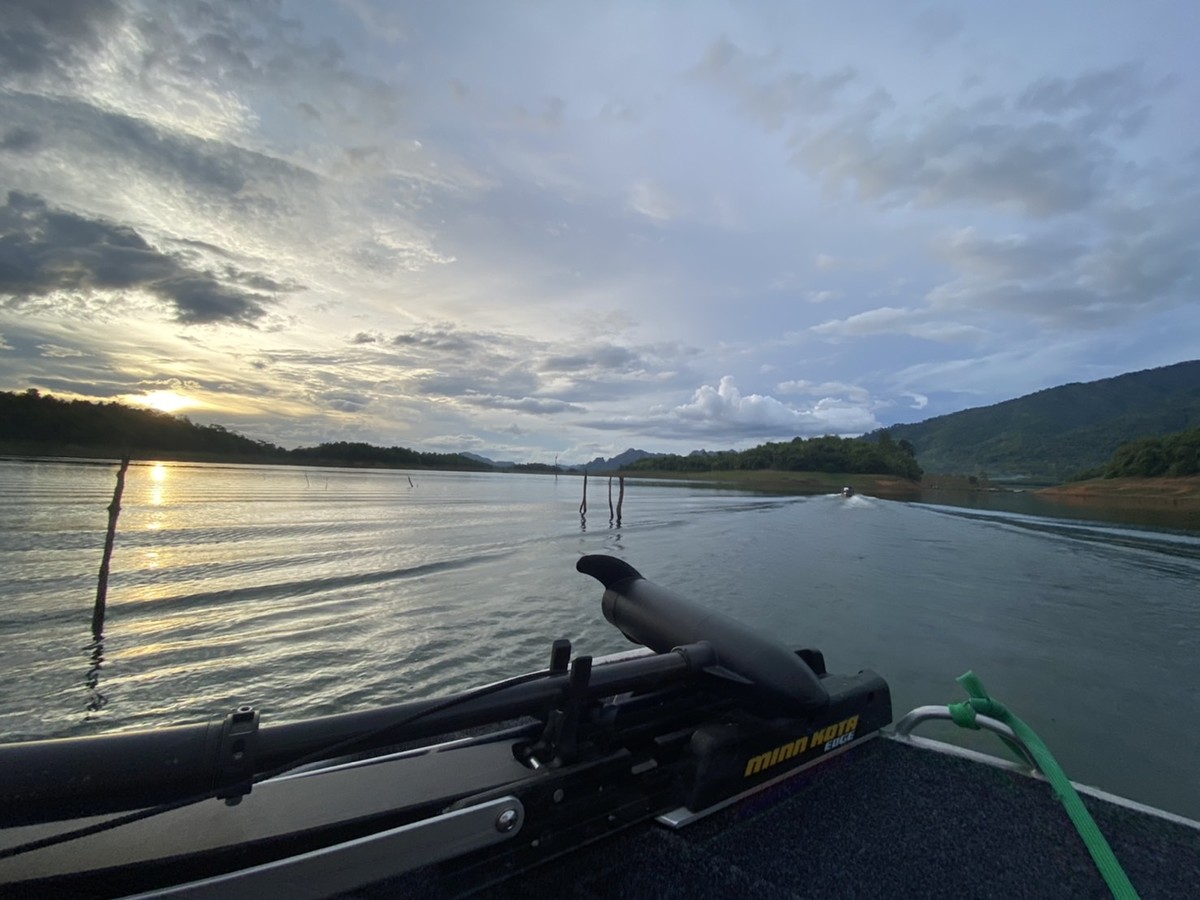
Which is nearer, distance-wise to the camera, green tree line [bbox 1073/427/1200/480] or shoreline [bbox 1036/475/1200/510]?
shoreline [bbox 1036/475/1200/510]

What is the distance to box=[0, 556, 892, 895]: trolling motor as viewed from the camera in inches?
50.6

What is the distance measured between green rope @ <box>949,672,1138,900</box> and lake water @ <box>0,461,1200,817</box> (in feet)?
10.7

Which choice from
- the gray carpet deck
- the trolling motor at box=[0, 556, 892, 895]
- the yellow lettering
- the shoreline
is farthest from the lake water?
the shoreline

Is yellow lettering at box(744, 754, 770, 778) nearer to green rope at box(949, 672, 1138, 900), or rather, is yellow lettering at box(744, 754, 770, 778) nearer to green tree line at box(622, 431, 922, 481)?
green rope at box(949, 672, 1138, 900)

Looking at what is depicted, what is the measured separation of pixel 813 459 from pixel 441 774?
13951 cm

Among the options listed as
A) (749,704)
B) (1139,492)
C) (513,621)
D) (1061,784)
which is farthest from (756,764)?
(1139,492)

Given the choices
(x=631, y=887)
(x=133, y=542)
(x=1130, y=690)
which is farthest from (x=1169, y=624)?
(x=133, y=542)

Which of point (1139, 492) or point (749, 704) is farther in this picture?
point (1139, 492)

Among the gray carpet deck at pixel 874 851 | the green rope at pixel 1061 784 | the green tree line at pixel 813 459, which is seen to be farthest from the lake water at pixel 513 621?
the green tree line at pixel 813 459

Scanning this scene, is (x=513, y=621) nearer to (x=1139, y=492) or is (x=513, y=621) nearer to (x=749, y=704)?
(x=749, y=704)

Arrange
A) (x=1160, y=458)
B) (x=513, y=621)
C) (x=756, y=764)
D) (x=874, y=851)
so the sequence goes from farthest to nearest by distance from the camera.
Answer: (x=1160, y=458) → (x=513, y=621) → (x=756, y=764) → (x=874, y=851)

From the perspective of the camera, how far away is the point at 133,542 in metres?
18.4

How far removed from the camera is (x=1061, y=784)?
252 centimetres

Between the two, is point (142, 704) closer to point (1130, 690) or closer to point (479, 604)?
point (479, 604)
